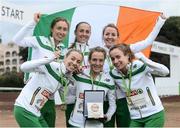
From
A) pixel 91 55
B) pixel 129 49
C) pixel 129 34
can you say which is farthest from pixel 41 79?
pixel 129 34

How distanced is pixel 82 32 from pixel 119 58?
0.86 metres

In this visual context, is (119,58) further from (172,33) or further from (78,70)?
(172,33)

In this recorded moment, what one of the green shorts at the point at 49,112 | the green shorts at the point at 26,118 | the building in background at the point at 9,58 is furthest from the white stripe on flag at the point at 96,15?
the building in background at the point at 9,58

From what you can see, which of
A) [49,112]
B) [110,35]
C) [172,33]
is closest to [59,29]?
[110,35]

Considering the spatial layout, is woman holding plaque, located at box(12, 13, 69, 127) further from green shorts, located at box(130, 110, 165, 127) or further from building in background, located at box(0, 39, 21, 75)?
building in background, located at box(0, 39, 21, 75)

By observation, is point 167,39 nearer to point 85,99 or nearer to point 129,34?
point 129,34

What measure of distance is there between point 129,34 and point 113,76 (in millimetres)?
3083

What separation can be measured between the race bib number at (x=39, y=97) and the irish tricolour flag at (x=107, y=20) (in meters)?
2.47

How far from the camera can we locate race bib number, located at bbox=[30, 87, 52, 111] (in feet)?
18.2

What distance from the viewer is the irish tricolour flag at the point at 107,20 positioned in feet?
27.8

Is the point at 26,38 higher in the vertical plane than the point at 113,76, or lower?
higher

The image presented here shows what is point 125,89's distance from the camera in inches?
222

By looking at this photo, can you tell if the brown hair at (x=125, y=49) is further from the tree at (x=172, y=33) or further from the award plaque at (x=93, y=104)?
the tree at (x=172, y=33)

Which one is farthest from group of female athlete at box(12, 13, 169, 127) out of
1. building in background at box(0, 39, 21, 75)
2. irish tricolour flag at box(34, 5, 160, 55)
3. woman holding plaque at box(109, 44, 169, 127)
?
building in background at box(0, 39, 21, 75)
